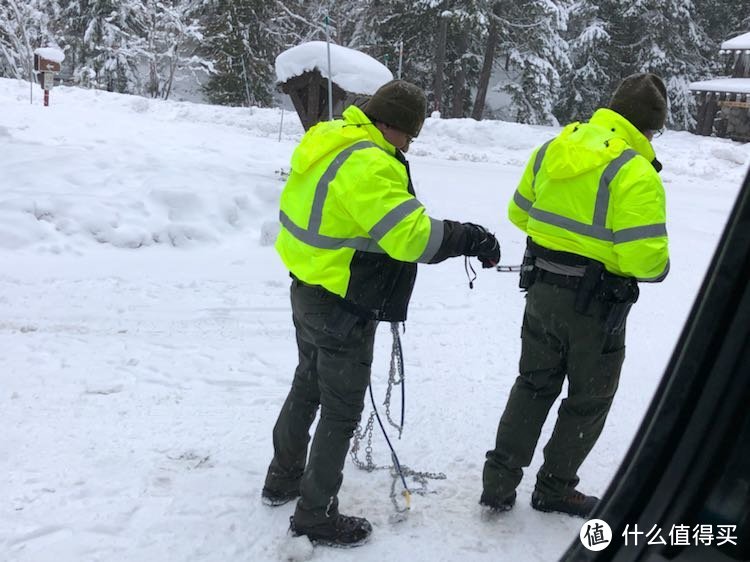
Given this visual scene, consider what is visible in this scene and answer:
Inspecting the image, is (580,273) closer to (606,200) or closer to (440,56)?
(606,200)

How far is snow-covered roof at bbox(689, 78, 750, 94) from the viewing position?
66.3ft

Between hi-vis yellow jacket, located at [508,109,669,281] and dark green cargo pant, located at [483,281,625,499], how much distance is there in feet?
0.76

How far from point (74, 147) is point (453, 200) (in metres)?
5.86

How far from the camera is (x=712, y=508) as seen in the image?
1137mm

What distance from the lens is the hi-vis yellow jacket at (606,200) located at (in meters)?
2.62

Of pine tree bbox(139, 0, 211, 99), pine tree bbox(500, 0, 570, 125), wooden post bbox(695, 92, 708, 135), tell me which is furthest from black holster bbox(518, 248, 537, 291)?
pine tree bbox(139, 0, 211, 99)

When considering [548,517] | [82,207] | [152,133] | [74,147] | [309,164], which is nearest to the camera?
[309,164]

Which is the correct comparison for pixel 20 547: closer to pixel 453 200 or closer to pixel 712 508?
pixel 712 508

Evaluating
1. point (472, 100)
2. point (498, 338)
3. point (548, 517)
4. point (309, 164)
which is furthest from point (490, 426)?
point (472, 100)

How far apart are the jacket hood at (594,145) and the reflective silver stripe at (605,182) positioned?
2 cm

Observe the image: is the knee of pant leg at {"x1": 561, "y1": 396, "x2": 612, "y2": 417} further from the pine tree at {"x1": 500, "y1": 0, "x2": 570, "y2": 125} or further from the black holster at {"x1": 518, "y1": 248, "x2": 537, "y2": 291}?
the pine tree at {"x1": 500, "y1": 0, "x2": 570, "y2": 125}

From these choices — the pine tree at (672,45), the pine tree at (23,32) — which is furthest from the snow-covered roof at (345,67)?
the pine tree at (23,32)

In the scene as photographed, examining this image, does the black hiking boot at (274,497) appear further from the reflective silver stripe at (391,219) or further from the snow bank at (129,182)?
the snow bank at (129,182)

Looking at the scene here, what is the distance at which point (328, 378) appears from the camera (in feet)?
9.14
